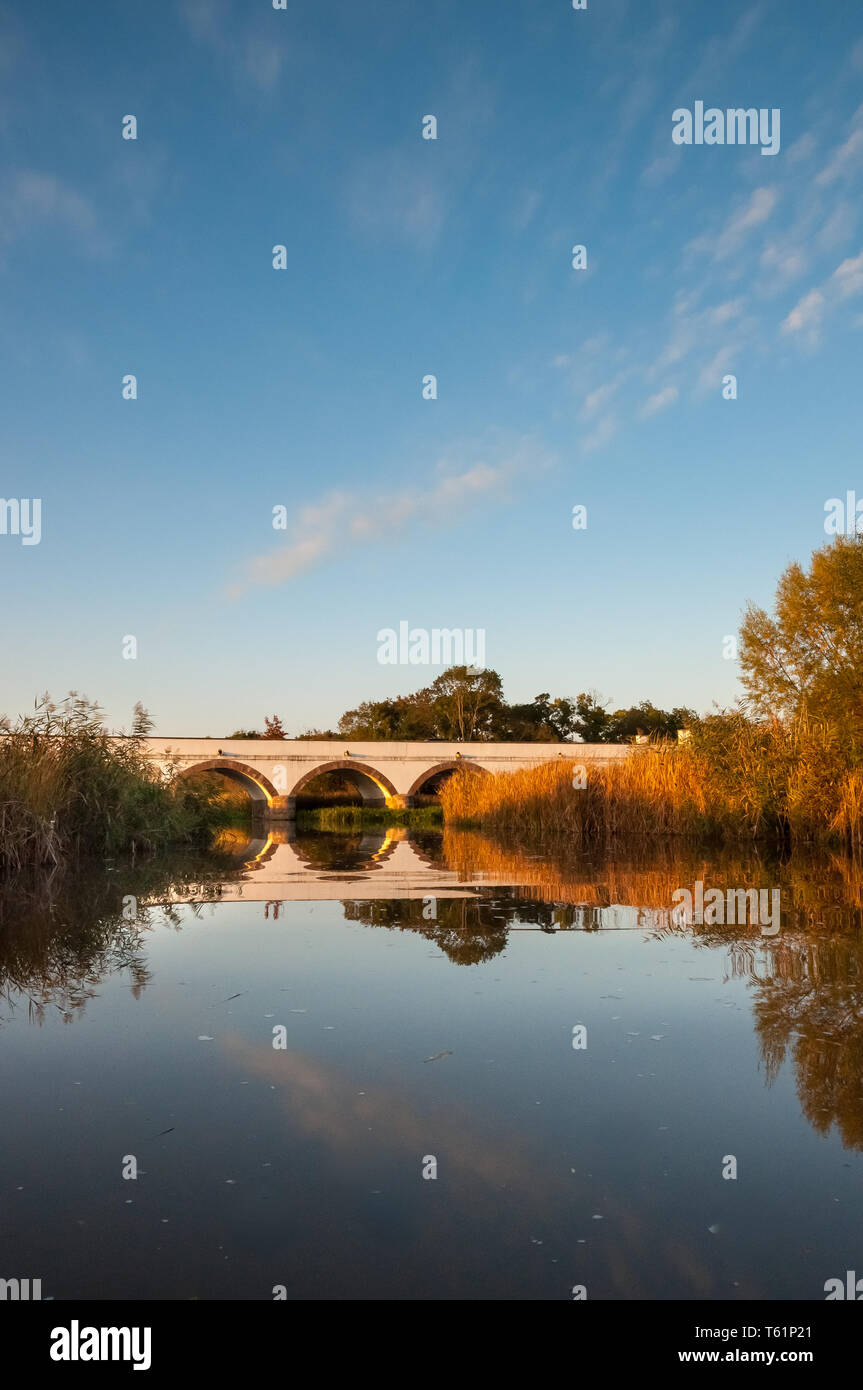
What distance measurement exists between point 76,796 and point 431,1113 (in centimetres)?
1065

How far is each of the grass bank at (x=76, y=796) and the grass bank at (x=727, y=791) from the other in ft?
23.7

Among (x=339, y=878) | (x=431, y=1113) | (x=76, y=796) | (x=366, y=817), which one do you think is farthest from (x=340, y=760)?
(x=431, y=1113)

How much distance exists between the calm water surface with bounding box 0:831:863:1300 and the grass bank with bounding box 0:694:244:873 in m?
4.52

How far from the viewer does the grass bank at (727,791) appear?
52.7 feet

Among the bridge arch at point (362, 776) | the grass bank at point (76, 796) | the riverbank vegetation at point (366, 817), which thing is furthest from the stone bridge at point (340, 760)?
the grass bank at point (76, 796)

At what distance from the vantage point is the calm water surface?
2.17 meters

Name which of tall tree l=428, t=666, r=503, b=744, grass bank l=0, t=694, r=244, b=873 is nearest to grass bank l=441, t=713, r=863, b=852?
grass bank l=0, t=694, r=244, b=873

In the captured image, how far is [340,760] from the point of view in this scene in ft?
141

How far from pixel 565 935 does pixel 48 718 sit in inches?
352

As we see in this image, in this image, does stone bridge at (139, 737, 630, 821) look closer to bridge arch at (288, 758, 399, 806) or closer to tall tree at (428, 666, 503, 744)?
bridge arch at (288, 758, 399, 806)

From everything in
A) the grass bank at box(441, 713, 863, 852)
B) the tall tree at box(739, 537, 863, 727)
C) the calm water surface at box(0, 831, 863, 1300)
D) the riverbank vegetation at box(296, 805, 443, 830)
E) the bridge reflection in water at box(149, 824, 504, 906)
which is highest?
the tall tree at box(739, 537, 863, 727)

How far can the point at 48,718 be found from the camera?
13.1 meters

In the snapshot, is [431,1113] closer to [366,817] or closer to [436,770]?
[366,817]
